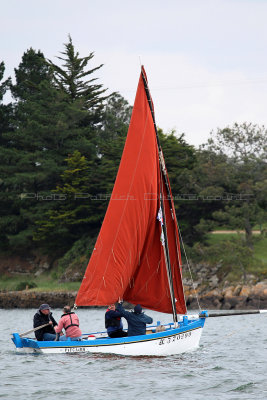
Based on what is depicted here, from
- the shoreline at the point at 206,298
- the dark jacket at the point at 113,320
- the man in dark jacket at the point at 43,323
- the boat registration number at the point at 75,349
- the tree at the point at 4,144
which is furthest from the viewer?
the tree at the point at 4,144

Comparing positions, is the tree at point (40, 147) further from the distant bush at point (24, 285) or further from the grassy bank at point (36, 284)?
the distant bush at point (24, 285)

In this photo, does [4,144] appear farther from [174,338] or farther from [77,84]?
[174,338]

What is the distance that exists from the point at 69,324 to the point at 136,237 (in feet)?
13.8

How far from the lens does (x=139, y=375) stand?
21812 millimetres

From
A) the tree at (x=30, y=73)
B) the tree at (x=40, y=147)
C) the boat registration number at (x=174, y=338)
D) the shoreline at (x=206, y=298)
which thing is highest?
the tree at (x=30, y=73)

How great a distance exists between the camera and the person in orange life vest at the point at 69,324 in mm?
25516

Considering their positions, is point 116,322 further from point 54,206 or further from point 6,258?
point 6,258

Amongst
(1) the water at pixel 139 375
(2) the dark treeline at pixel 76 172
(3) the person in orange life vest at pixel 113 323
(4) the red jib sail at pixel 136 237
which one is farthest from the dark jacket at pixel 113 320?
(2) the dark treeline at pixel 76 172

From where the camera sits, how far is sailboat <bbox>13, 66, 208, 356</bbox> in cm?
2709

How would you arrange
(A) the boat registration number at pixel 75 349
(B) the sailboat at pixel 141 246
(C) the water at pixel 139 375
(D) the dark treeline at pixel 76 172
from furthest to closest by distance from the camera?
(D) the dark treeline at pixel 76 172 → (B) the sailboat at pixel 141 246 → (A) the boat registration number at pixel 75 349 → (C) the water at pixel 139 375

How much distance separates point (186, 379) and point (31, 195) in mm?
60551

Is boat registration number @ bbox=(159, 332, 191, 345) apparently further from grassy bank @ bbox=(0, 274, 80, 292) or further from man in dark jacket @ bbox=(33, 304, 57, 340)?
grassy bank @ bbox=(0, 274, 80, 292)

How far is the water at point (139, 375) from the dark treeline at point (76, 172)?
1610 inches

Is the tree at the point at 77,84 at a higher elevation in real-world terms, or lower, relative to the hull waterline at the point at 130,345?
higher
